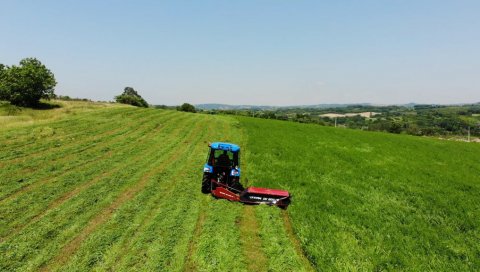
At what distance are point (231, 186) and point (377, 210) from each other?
6425 millimetres

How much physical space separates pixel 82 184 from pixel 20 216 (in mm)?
3834

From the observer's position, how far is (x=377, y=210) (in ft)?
39.6

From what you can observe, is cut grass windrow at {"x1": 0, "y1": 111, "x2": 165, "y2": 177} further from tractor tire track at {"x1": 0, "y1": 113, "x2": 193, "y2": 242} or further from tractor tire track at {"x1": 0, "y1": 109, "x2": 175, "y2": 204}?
tractor tire track at {"x1": 0, "y1": 113, "x2": 193, "y2": 242}

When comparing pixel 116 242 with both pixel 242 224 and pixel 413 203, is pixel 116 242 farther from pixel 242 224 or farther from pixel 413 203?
pixel 413 203

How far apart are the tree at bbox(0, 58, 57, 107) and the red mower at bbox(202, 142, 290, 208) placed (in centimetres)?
5164

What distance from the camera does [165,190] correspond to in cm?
1358

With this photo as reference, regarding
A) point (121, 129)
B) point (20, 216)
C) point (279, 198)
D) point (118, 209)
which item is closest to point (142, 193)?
point (118, 209)

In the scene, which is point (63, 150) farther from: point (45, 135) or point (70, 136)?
point (45, 135)

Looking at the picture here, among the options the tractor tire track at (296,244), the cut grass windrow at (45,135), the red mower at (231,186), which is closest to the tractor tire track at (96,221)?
the red mower at (231,186)

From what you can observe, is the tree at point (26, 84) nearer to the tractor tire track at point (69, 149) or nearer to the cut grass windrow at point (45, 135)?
the cut grass windrow at point (45, 135)

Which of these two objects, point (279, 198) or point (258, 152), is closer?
point (279, 198)

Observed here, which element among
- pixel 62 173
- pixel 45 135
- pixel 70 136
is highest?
pixel 45 135

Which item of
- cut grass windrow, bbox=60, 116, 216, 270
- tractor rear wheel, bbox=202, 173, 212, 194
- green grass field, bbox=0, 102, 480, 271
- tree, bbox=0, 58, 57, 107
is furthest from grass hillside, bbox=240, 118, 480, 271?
tree, bbox=0, 58, 57, 107

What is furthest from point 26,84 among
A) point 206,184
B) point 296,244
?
point 296,244
